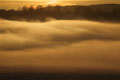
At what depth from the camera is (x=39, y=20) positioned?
9606 cm

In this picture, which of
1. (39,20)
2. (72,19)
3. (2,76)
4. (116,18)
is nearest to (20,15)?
(39,20)

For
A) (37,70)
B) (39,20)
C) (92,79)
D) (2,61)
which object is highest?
(39,20)

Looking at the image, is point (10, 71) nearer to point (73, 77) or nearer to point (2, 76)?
point (2, 76)

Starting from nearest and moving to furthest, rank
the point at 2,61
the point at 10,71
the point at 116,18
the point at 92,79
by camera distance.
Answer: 1. the point at 92,79
2. the point at 10,71
3. the point at 2,61
4. the point at 116,18

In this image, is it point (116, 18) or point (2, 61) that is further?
point (116, 18)

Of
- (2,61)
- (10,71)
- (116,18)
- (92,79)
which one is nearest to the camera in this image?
(92,79)

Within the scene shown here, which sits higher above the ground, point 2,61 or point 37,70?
point 2,61

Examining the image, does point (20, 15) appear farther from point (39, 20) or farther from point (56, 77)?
point (56, 77)

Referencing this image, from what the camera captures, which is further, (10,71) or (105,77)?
(10,71)

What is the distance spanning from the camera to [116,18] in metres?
93.8

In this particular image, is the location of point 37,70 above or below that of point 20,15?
below

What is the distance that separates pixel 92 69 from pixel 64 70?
177cm

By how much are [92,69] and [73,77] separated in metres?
3.00

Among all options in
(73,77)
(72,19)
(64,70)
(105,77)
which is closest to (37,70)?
(64,70)
